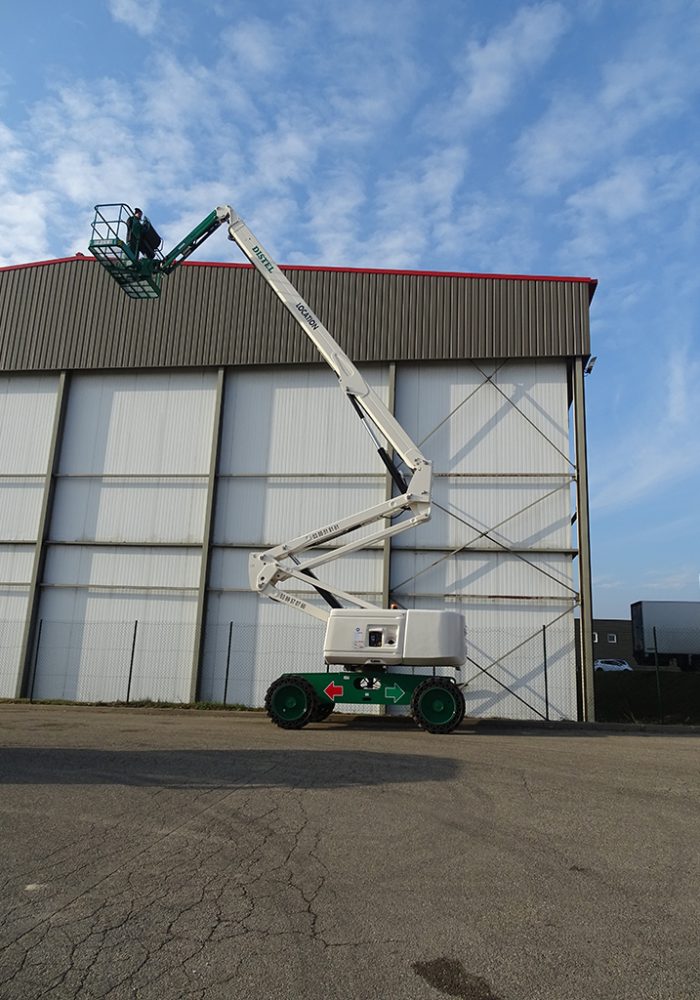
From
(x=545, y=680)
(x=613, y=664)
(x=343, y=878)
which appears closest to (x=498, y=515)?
(x=545, y=680)

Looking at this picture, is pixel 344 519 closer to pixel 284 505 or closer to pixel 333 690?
pixel 333 690

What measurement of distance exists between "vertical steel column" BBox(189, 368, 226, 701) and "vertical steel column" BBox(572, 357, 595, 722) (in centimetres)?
1073

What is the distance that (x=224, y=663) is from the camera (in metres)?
21.5

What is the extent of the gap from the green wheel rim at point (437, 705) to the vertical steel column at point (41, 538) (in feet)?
43.2

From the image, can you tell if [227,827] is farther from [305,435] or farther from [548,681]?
[305,435]

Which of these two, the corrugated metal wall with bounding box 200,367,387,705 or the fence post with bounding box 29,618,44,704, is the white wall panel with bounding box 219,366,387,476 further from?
the fence post with bounding box 29,618,44,704

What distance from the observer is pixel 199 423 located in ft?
76.8

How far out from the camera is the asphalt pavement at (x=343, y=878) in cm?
390

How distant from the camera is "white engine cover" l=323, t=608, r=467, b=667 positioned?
15.2 m

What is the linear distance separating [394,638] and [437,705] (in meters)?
1.62

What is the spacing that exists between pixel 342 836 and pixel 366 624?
903 centimetres

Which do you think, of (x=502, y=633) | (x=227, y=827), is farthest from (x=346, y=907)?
(x=502, y=633)

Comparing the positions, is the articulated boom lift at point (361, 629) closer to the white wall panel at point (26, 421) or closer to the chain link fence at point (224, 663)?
the chain link fence at point (224, 663)

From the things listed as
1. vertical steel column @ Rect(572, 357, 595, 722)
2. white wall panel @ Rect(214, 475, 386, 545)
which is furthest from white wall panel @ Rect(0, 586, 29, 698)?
vertical steel column @ Rect(572, 357, 595, 722)
